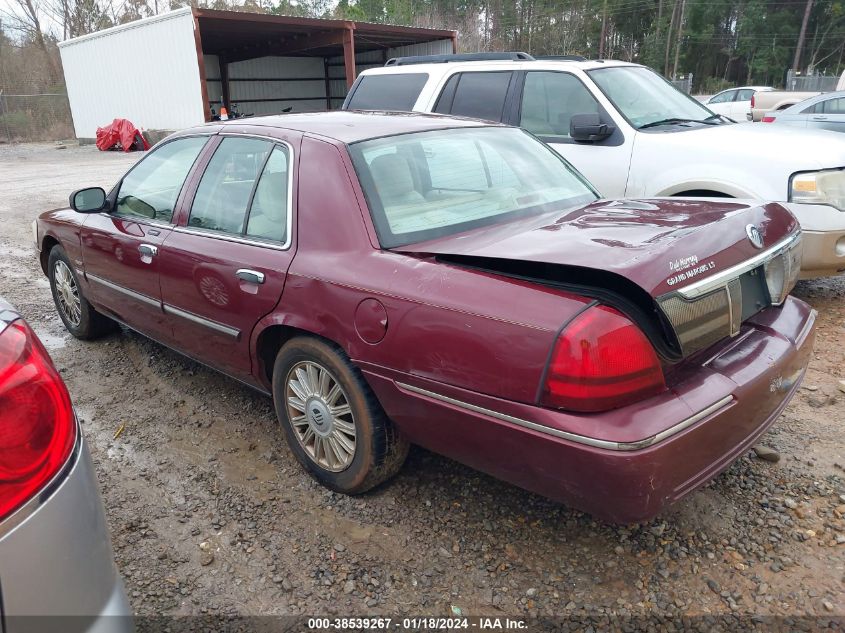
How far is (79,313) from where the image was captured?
16.1ft

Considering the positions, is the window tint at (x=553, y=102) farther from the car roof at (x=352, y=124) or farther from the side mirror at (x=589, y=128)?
the car roof at (x=352, y=124)

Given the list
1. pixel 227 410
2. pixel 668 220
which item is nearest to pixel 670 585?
pixel 668 220

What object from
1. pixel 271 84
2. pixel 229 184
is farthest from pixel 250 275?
pixel 271 84

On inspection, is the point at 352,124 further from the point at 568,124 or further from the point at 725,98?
the point at 725,98

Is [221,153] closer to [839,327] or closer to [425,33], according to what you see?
[839,327]

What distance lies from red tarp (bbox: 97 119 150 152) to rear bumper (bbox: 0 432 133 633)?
2207 cm

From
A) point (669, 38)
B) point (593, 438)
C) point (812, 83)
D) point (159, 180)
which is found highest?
point (669, 38)

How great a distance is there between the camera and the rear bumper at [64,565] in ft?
4.36

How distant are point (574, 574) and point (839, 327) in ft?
11.1

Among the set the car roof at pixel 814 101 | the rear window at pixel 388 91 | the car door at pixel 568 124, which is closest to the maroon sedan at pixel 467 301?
the car door at pixel 568 124

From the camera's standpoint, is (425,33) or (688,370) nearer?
(688,370)

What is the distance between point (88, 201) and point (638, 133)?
4084mm

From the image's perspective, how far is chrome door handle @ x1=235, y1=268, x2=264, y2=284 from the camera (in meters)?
3.00

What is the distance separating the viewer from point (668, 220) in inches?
102
